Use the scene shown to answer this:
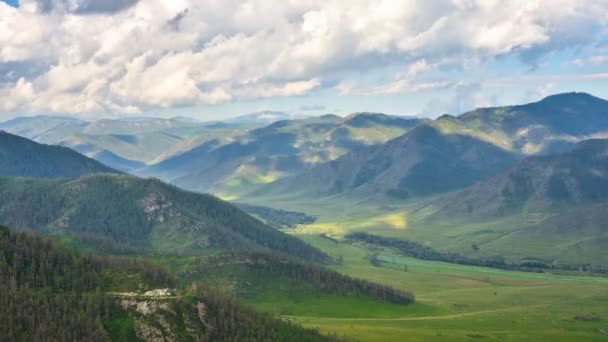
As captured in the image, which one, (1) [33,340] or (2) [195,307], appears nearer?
(1) [33,340]

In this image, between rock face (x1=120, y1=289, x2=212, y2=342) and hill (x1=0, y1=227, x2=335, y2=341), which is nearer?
hill (x1=0, y1=227, x2=335, y2=341)

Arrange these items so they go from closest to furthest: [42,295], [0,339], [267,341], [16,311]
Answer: [0,339] → [16,311] → [42,295] → [267,341]

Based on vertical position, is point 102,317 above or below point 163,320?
above

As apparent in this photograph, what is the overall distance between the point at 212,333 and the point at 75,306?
39.8 metres

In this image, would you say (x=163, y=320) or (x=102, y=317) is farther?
(x=163, y=320)

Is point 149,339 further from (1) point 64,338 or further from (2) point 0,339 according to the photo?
(2) point 0,339

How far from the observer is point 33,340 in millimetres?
163500

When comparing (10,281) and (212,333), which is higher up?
(10,281)

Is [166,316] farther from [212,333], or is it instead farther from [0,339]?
[0,339]

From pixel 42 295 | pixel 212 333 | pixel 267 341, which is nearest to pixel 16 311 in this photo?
pixel 42 295

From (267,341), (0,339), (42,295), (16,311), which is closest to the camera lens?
(0,339)

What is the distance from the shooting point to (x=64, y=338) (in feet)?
546

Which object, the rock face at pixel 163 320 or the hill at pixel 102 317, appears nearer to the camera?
the hill at pixel 102 317

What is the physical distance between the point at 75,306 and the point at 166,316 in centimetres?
2535
